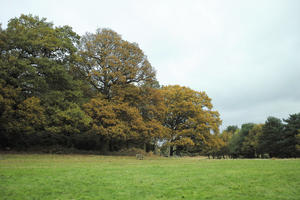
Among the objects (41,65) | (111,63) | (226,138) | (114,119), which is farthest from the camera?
(226,138)

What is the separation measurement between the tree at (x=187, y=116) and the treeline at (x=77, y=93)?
18cm

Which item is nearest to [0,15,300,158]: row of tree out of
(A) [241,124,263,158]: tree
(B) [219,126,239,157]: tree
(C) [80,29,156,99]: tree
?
(C) [80,29,156,99]: tree

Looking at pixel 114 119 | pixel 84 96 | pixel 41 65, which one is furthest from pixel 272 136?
pixel 41 65

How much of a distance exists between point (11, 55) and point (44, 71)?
128 inches

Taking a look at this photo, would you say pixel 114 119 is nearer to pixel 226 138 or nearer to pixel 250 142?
pixel 250 142

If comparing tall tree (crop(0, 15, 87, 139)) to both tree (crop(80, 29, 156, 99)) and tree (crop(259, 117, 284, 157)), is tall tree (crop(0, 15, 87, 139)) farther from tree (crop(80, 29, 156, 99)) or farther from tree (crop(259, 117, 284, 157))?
tree (crop(259, 117, 284, 157))

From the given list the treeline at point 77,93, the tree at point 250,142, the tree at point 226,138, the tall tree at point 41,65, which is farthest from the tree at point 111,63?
the tree at point 250,142

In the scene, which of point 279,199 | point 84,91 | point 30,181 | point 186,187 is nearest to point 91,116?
point 84,91

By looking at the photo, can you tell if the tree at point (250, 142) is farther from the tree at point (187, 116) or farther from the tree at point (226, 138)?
the tree at point (187, 116)

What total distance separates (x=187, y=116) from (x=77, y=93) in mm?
19961

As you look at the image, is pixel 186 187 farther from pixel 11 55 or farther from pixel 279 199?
pixel 11 55

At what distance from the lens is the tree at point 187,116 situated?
36.8m

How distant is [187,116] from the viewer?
128 feet

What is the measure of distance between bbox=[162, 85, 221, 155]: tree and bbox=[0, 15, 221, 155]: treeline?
0.58 ft
